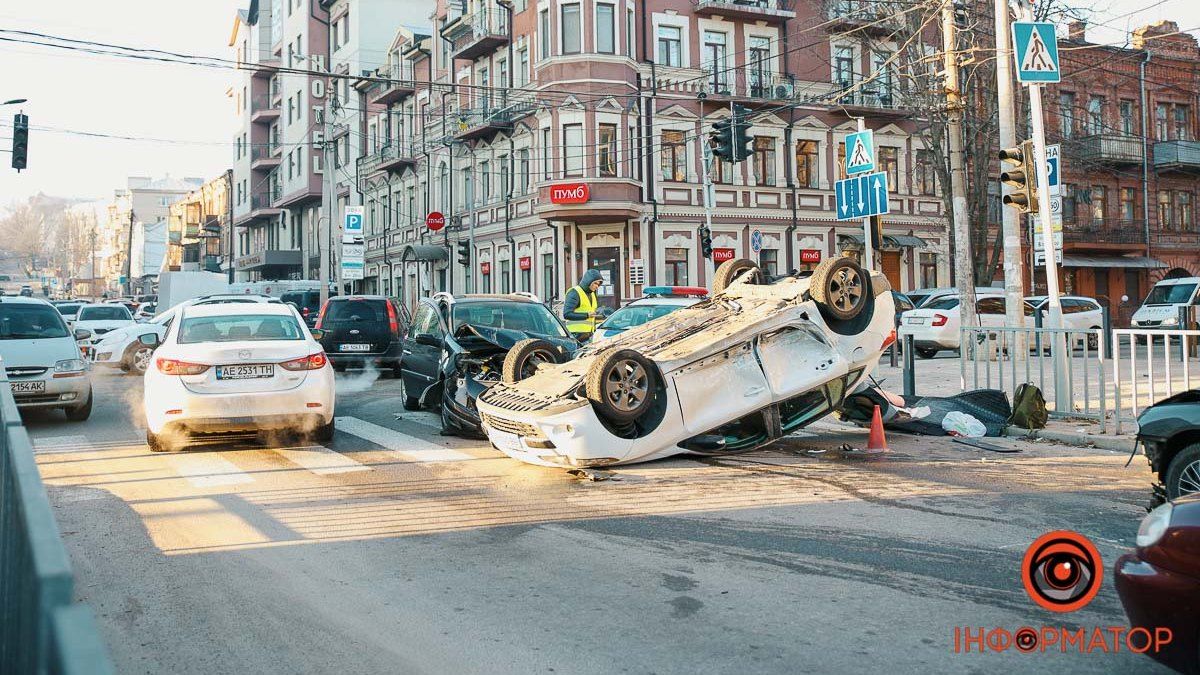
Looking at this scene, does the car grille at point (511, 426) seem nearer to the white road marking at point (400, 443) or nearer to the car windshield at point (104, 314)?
the white road marking at point (400, 443)

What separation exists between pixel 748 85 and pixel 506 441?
105 feet

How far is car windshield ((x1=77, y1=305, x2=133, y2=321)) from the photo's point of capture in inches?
1117

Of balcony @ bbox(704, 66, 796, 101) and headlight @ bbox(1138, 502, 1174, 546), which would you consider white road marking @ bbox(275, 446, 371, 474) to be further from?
balcony @ bbox(704, 66, 796, 101)

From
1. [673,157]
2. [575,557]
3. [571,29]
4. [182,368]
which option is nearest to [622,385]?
[575,557]

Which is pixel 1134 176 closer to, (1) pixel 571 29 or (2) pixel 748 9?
(2) pixel 748 9

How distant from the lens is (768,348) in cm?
Result: 909

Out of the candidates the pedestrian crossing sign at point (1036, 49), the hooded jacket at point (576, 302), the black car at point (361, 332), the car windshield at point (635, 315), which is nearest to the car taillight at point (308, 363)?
the hooded jacket at point (576, 302)

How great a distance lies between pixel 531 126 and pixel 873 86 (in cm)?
1407

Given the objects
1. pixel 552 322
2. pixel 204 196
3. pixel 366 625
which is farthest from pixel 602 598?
pixel 204 196

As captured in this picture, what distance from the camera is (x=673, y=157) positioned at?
3728 centimetres

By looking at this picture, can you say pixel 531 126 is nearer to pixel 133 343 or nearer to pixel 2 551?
pixel 133 343

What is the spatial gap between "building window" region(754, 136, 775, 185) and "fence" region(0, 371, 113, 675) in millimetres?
37591

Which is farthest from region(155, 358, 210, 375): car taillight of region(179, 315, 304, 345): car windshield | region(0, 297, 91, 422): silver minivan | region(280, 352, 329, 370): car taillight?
region(0, 297, 91, 422): silver minivan

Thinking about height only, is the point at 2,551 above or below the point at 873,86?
below
